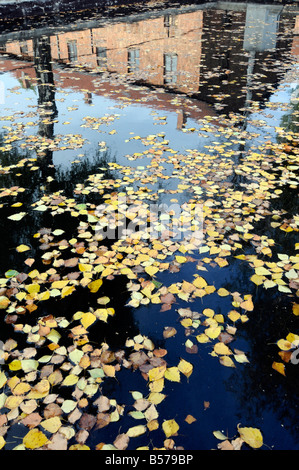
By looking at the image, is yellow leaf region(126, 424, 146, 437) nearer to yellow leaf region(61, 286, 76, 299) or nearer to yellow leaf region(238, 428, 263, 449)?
yellow leaf region(238, 428, 263, 449)

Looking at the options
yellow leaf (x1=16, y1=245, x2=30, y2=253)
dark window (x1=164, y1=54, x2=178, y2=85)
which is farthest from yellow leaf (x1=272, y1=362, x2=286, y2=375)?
dark window (x1=164, y1=54, x2=178, y2=85)

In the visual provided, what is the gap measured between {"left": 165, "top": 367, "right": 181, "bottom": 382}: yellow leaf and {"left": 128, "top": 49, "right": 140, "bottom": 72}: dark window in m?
11.3

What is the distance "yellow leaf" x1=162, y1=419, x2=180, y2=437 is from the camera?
229 cm

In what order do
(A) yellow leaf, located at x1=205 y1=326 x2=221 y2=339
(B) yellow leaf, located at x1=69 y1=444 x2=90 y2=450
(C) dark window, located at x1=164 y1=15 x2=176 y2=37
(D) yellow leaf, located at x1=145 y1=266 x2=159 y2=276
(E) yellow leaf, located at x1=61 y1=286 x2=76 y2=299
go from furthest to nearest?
(C) dark window, located at x1=164 y1=15 x2=176 y2=37 → (D) yellow leaf, located at x1=145 y1=266 x2=159 y2=276 → (E) yellow leaf, located at x1=61 y1=286 x2=76 y2=299 → (A) yellow leaf, located at x1=205 y1=326 x2=221 y2=339 → (B) yellow leaf, located at x1=69 y1=444 x2=90 y2=450

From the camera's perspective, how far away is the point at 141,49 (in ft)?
47.8

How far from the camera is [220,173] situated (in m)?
5.39

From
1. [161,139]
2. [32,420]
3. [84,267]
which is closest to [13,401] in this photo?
[32,420]

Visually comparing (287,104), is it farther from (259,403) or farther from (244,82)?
(259,403)

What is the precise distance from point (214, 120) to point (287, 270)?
193 inches

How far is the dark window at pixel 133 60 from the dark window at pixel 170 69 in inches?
46.3

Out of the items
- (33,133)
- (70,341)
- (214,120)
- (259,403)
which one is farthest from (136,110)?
(259,403)
